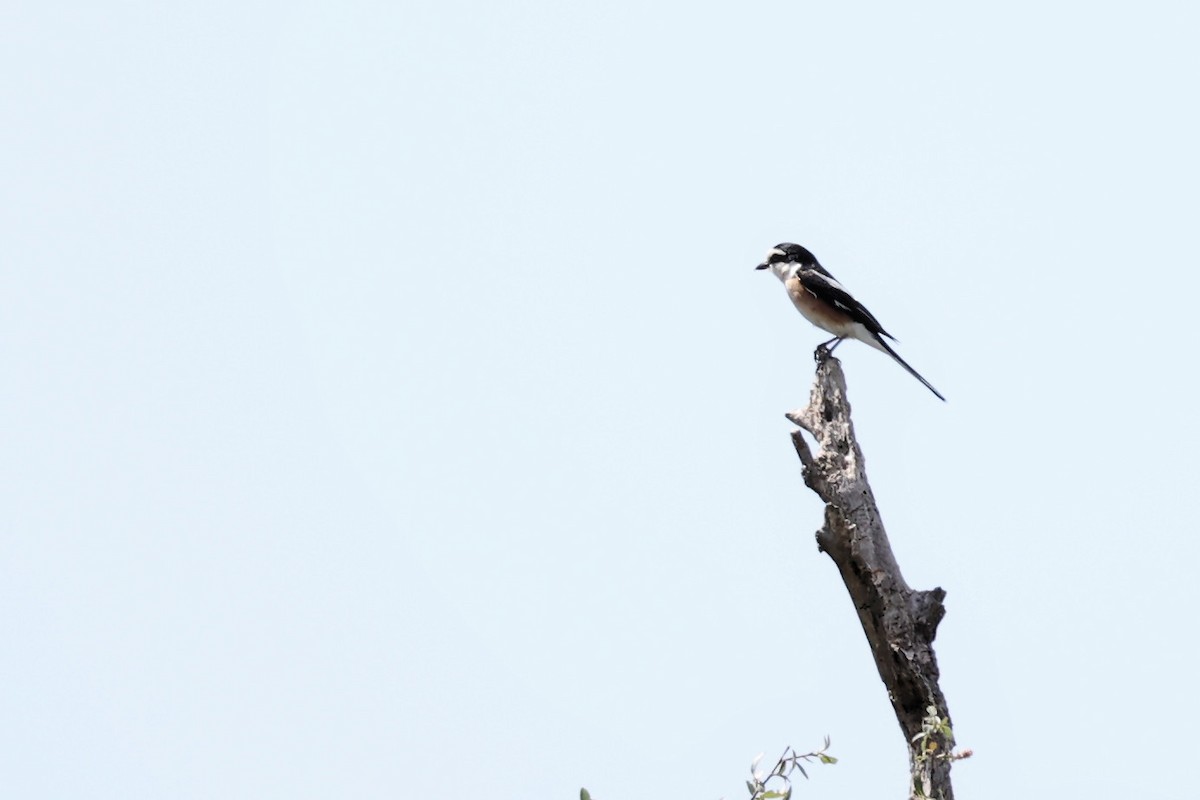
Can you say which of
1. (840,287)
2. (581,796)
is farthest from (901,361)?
(581,796)

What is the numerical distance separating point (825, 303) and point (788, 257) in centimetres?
74

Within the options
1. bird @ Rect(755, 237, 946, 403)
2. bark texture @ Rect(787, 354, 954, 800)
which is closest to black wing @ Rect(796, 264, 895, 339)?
bird @ Rect(755, 237, 946, 403)

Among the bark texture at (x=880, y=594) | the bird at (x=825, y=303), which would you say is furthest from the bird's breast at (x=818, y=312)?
the bark texture at (x=880, y=594)

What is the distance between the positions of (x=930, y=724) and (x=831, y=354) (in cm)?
362

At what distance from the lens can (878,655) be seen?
678cm

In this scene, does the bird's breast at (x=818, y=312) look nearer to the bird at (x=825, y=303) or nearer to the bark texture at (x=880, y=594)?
the bird at (x=825, y=303)

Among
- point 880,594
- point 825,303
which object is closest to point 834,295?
point 825,303

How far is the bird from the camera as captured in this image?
969 centimetres

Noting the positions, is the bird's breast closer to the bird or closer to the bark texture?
the bird

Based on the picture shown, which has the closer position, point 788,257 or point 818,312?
point 818,312

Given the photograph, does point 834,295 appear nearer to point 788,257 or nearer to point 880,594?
point 788,257

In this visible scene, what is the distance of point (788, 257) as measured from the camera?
10.5m

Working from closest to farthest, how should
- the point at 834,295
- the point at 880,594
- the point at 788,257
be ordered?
the point at 880,594 → the point at 834,295 → the point at 788,257

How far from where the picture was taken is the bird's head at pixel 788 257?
10430 millimetres
